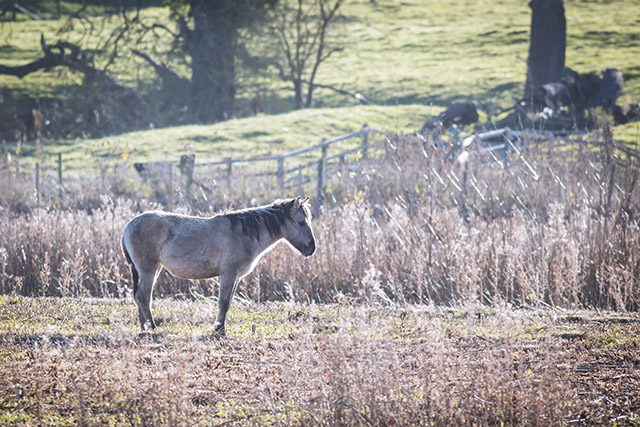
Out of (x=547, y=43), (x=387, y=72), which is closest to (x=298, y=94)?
(x=387, y=72)

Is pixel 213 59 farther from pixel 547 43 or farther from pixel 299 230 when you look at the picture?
pixel 299 230

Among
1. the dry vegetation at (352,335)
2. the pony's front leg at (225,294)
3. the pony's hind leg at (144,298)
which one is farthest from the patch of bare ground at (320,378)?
the pony's hind leg at (144,298)

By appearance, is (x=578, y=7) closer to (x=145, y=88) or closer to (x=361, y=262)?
(x=145, y=88)

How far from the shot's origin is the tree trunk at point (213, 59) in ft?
135

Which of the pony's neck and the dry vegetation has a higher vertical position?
the pony's neck

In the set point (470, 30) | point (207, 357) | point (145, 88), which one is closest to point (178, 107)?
point (145, 88)

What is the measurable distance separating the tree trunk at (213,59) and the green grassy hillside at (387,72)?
1.95m

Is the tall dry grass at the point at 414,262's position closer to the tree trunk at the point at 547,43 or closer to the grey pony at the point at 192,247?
the grey pony at the point at 192,247

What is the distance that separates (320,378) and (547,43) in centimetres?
3727

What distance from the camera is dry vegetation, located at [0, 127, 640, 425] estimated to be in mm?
5566

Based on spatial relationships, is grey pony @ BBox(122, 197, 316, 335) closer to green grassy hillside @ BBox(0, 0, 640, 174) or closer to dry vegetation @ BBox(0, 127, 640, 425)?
dry vegetation @ BBox(0, 127, 640, 425)

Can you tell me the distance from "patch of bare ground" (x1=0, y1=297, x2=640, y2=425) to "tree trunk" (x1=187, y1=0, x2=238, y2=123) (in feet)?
115

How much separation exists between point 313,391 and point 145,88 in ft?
146

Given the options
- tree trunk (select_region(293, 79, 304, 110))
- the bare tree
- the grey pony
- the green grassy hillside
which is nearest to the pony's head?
the grey pony
